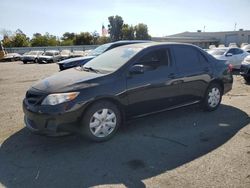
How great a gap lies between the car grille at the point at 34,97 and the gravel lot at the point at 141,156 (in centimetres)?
76

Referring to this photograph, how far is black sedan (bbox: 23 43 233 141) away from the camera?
4.48m

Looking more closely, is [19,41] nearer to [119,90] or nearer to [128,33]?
[128,33]

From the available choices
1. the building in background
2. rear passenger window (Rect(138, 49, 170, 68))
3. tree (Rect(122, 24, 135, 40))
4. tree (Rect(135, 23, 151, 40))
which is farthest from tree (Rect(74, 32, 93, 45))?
rear passenger window (Rect(138, 49, 170, 68))

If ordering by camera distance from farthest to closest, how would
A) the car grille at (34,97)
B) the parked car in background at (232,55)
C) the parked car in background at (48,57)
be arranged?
the parked car in background at (48,57) < the parked car in background at (232,55) < the car grille at (34,97)

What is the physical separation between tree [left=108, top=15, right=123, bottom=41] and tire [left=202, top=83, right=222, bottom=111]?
71.5m

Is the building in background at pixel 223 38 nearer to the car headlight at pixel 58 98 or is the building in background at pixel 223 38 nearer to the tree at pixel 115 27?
the tree at pixel 115 27

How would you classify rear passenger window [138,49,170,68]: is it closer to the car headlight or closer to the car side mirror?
the car side mirror

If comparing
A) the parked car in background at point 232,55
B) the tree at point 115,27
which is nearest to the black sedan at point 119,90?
the parked car in background at point 232,55

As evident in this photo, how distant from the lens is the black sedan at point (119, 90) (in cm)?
448

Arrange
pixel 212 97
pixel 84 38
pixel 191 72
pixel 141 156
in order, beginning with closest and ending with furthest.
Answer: pixel 141 156, pixel 191 72, pixel 212 97, pixel 84 38

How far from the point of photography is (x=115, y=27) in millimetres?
78312

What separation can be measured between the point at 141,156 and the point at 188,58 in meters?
2.73

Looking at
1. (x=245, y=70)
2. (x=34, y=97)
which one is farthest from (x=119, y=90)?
(x=245, y=70)

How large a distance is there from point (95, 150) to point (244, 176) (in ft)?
7.31
